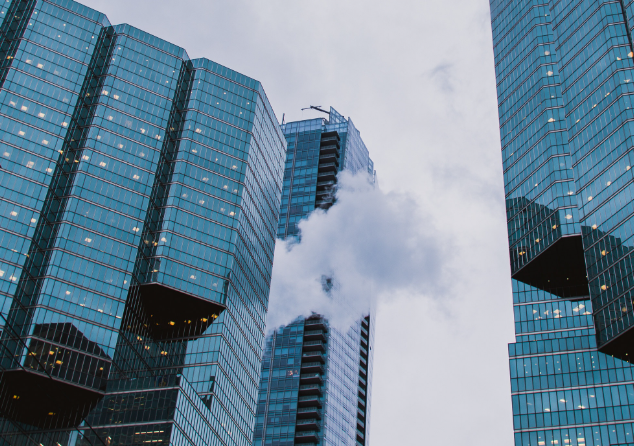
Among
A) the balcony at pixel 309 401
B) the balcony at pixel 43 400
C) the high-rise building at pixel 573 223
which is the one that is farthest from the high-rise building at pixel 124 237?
the high-rise building at pixel 573 223

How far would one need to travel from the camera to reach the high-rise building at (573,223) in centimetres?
11069

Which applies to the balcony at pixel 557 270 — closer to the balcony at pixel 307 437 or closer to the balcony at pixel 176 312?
the balcony at pixel 176 312

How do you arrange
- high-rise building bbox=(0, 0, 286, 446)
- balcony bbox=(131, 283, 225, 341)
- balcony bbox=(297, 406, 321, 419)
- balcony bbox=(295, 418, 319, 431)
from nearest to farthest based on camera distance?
high-rise building bbox=(0, 0, 286, 446)
balcony bbox=(131, 283, 225, 341)
balcony bbox=(295, 418, 319, 431)
balcony bbox=(297, 406, 321, 419)

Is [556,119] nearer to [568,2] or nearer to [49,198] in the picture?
[568,2]

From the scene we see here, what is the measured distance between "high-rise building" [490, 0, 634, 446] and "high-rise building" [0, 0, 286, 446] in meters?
51.8

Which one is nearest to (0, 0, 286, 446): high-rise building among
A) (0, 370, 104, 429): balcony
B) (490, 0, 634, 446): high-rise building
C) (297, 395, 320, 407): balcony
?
(0, 370, 104, 429): balcony

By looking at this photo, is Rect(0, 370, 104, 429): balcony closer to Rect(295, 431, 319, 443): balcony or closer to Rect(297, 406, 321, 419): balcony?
Rect(295, 431, 319, 443): balcony

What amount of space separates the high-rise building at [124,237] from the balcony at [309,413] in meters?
46.1

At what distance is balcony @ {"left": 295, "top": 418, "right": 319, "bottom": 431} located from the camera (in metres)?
193

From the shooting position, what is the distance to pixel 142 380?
117688 mm

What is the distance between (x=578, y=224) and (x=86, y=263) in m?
80.2

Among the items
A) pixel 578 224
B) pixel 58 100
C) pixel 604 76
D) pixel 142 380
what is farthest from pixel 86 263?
pixel 604 76

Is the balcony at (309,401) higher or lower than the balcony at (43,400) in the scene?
higher

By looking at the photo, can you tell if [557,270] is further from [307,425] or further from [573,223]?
A: [307,425]
